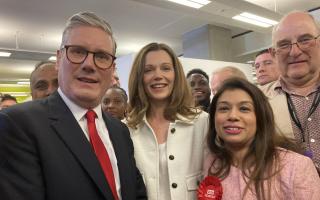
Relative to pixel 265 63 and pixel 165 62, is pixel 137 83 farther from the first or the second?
pixel 265 63

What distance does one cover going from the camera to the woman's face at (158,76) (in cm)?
196

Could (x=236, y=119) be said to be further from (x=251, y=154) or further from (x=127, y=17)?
(x=127, y=17)

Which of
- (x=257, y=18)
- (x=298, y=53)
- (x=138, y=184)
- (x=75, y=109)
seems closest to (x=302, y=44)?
(x=298, y=53)

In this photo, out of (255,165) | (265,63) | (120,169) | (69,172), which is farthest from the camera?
(265,63)

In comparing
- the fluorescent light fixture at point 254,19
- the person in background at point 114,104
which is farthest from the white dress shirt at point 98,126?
the fluorescent light fixture at point 254,19

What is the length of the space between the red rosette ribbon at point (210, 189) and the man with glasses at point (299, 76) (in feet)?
2.01

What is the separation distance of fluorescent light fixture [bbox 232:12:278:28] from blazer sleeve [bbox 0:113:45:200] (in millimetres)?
5078

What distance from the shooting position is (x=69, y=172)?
1.22m

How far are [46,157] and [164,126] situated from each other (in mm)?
872

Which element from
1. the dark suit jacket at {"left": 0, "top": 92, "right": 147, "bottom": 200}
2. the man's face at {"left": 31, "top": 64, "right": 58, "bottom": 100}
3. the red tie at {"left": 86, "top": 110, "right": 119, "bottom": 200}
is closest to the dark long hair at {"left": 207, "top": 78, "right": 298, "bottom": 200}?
the red tie at {"left": 86, "top": 110, "right": 119, "bottom": 200}

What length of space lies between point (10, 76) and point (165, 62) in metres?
10.8

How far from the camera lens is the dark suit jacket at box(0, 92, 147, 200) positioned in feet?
3.69

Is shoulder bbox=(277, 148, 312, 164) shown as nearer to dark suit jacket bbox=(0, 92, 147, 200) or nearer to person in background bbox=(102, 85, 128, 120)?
dark suit jacket bbox=(0, 92, 147, 200)

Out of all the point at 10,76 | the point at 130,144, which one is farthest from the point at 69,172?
the point at 10,76
